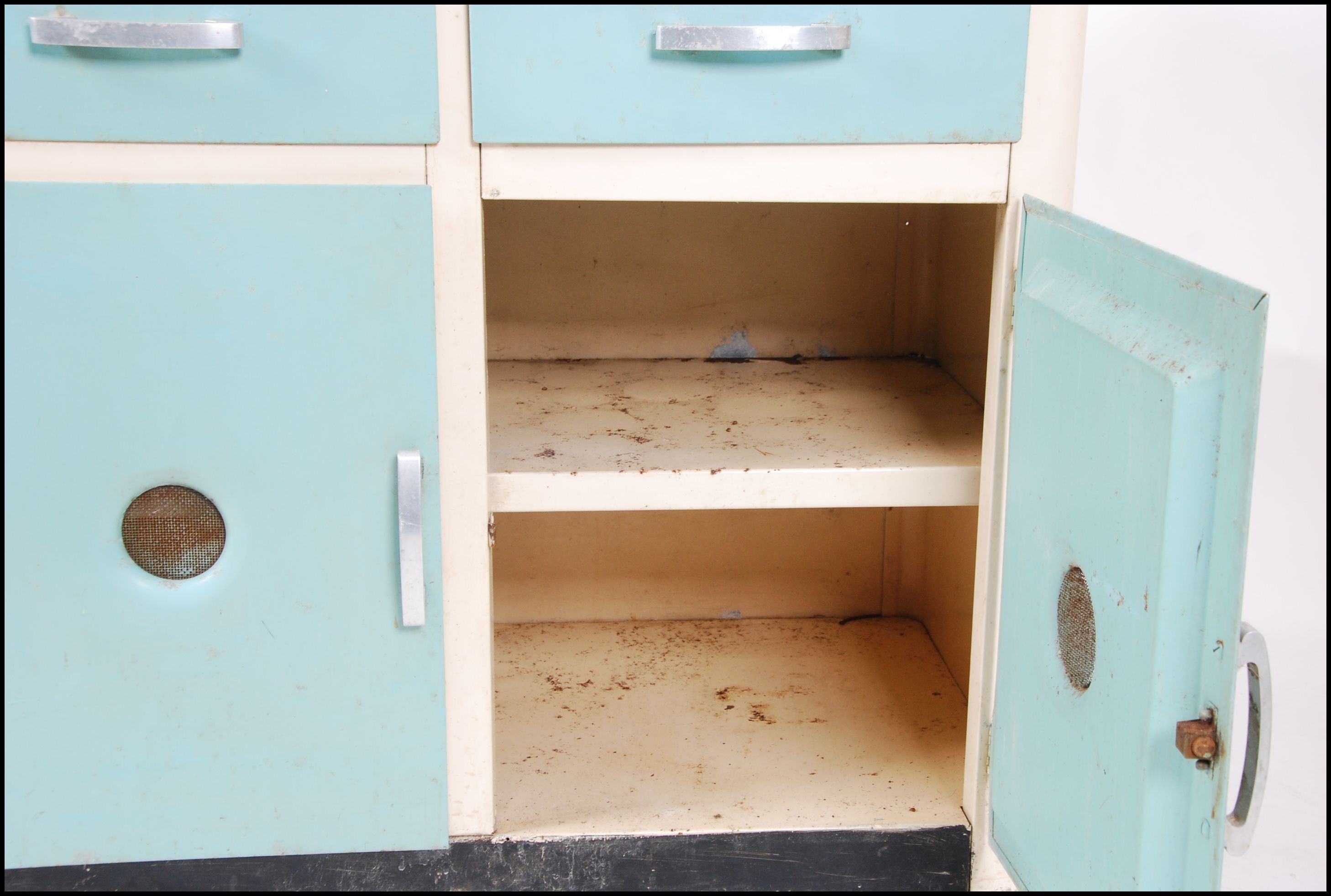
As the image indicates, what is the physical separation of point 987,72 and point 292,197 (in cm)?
66

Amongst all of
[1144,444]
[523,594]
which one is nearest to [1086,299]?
[1144,444]

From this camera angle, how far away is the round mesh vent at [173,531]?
124 cm

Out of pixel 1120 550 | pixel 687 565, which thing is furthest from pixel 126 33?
pixel 687 565

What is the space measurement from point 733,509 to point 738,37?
79 centimetres

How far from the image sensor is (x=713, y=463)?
1365 millimetres

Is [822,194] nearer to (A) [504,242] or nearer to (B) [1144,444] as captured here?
(B) [1144,444]

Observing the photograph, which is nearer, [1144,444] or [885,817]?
[1144,444]

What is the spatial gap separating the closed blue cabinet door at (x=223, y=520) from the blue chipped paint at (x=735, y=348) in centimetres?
79

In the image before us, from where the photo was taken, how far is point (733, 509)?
180cm

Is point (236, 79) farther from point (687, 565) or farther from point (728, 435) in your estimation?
point (687, 565)

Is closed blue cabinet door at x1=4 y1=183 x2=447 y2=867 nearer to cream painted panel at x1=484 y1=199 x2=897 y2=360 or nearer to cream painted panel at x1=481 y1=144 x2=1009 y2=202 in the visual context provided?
cream painted panel at x1=481 y1=144 x2=1009 y2=202

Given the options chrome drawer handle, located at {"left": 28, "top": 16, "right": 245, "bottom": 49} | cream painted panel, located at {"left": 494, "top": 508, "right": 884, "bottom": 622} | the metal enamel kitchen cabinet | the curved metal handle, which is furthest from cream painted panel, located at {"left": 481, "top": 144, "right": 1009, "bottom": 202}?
cream painted panel, located at {"left": 494, "top": 508, "right": 884, "bottom": 622}

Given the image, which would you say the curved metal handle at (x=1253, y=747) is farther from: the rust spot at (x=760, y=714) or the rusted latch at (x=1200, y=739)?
the rust spot at (x=760, y=714)

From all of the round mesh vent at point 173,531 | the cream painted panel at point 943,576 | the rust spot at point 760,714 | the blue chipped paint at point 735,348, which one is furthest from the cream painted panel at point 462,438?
the blue chipped paint at point 735,348
